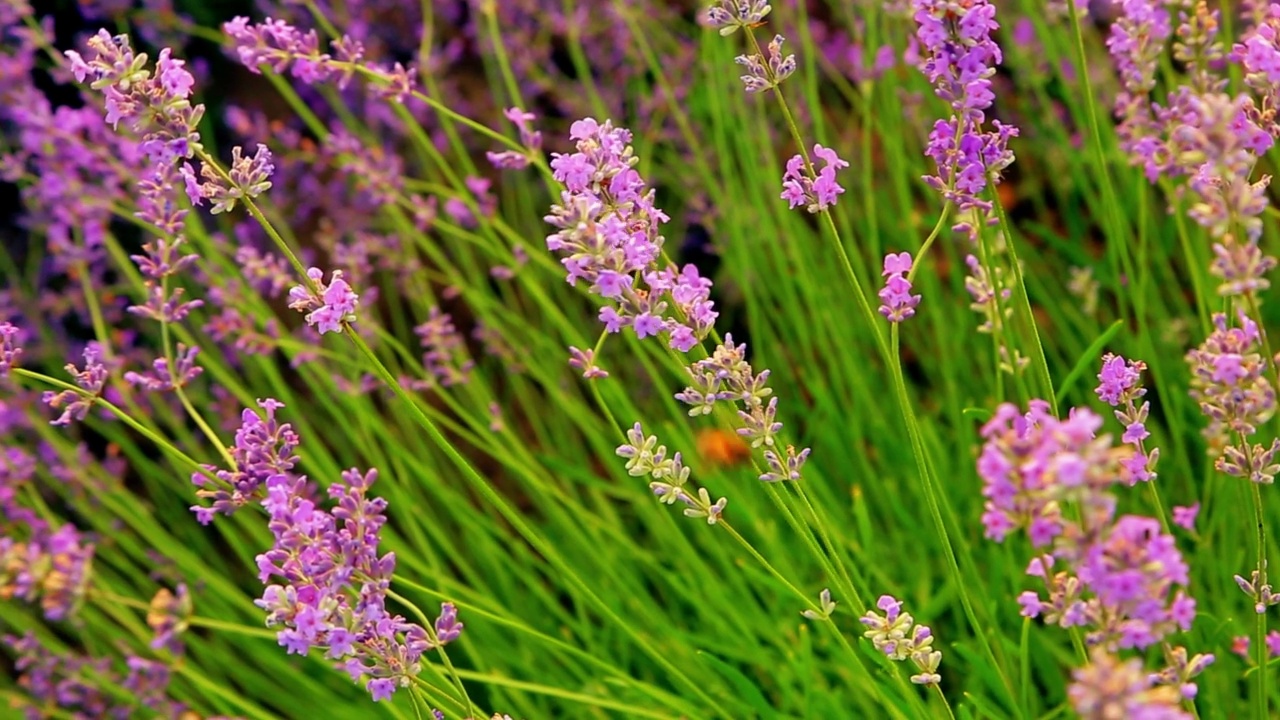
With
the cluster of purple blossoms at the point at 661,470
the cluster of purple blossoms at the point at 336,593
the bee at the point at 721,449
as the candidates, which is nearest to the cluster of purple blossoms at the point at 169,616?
the cluster of purple blossoms at the point at 336,593


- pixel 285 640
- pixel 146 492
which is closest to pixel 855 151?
pixel 146 492

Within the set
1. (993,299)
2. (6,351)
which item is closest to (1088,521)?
(993,299)

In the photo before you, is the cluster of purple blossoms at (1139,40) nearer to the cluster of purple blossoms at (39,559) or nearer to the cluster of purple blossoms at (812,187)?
the cluster of purple blossoms at (812,187)

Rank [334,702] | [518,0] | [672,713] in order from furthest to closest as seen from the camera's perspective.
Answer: [518,0] → [334,702] → [672,713]

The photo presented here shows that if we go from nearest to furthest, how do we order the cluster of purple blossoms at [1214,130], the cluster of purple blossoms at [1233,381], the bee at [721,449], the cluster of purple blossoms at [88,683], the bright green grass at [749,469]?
the cluster of purple blossoms at [1214,130] → the cluster of purple blossoms at [1233,381] → the bright green grass at [749,469] → the cluster of purple blossoms at [88,683] → the bee at [721,449]

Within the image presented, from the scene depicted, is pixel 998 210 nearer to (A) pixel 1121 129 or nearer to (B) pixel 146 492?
(A) pixel 1121 129

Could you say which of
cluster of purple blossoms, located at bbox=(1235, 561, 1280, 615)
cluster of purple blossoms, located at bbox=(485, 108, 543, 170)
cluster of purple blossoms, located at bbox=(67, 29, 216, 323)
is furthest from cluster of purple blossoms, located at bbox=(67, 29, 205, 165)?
cluster of purple blossoms, located at bbox=(1235, 561, 1280, 615)

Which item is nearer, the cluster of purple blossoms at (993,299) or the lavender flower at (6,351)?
the lavender flower at (6,351)
